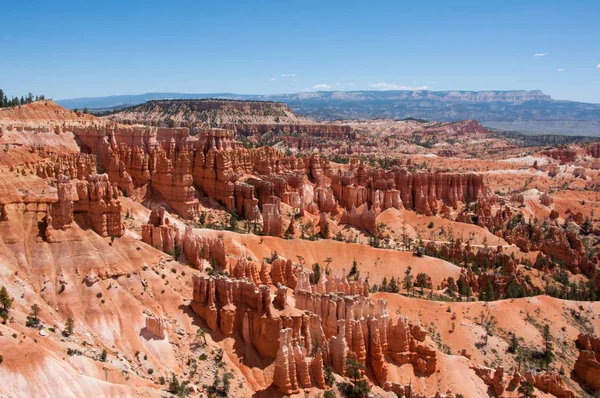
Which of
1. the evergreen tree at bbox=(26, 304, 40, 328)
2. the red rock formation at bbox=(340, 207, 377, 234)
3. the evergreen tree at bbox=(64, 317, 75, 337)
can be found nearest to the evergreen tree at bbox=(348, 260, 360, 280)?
the red rock formation at bbox=(340, 207, 377, 234)

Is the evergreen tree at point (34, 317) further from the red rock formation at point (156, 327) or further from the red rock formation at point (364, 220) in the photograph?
the red rock formation at point (364, 220)

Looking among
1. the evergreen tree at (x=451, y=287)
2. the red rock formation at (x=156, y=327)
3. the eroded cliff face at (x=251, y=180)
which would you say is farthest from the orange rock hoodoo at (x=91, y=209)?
the evergreen tree at (x=451, y=287)

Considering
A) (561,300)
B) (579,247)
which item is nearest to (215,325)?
(561,300)

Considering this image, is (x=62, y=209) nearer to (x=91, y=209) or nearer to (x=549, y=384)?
(x=91, y=209)

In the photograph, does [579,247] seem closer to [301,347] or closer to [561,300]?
[561,300]

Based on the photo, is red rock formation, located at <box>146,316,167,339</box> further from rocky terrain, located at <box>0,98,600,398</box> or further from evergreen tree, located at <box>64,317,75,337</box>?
evergreen tree, located at <box>64,317,75,337</box>
